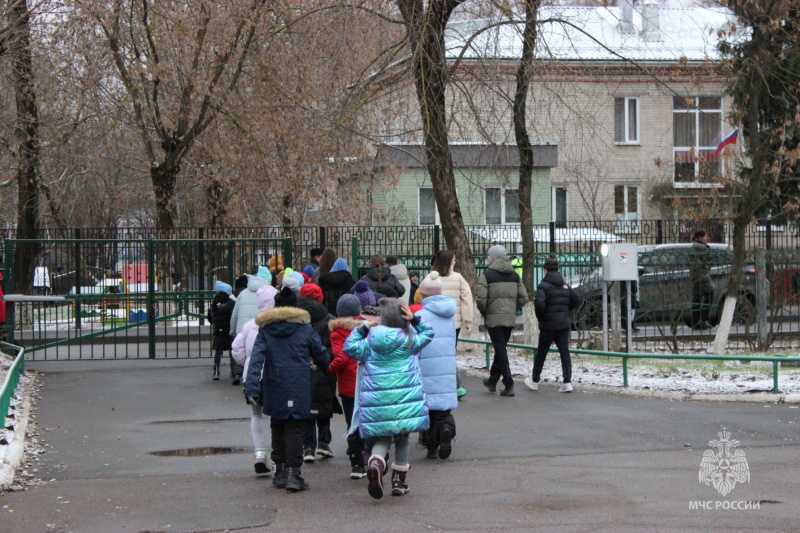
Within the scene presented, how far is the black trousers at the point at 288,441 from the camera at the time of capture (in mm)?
7469

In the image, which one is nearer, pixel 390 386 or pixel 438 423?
pixel 390 386

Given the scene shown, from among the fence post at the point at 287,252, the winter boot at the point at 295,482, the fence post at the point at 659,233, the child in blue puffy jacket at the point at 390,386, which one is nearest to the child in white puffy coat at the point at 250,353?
the winter boot at the point at 295,482

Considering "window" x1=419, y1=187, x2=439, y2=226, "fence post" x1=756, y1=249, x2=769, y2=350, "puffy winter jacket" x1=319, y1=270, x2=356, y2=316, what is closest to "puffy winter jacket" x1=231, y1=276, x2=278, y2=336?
"puffy winter jacket" x1=319, y1=270, x2=356, y2=316

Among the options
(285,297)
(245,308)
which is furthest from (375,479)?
(245,308)

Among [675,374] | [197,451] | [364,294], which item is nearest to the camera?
[197,451]

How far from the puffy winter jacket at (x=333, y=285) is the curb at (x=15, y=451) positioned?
4206 mm

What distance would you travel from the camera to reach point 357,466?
791cm

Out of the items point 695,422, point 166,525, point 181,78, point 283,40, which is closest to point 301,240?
point 283,40

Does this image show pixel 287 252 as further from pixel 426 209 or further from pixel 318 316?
pixel 426 209

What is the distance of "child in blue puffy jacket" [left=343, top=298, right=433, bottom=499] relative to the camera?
7.13m

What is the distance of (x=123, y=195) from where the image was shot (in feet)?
110

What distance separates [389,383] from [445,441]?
4.93 ft

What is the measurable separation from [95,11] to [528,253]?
1016 cm

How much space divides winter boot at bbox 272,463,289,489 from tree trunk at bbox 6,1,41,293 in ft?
30.9
